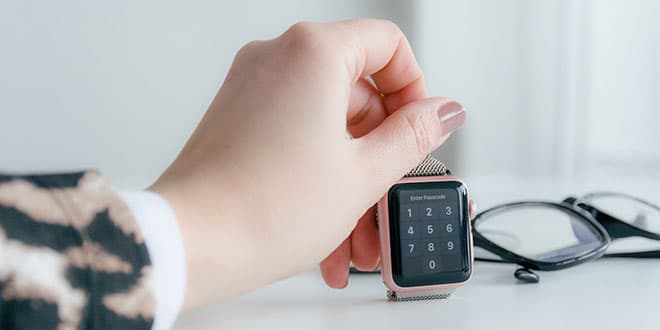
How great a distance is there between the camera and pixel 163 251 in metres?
0.38

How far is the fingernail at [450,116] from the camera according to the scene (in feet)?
1.86

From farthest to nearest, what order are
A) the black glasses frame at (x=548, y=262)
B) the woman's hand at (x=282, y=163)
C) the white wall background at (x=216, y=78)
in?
the white wall background at (x=216, y=78) → the black glasses frame at (x=548, y=262) → the woman's hand at (x=282, y=163)

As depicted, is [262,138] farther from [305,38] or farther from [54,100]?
[54,100]

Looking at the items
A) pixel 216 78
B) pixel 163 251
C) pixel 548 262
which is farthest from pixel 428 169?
pixel 216 78

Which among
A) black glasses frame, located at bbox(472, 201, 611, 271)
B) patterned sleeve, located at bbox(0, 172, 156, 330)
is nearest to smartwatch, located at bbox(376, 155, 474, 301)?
black glasses frame, located at bbox(472, 201, 611, 271)

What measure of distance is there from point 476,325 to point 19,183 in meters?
0.33

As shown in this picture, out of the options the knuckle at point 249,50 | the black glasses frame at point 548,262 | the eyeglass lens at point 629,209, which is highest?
the knuckle at point 249,50

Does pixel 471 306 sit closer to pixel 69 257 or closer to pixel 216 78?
pixel 69 257

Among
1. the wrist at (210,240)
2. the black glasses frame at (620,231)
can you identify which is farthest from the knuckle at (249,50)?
the black glasses frame at (620,231)

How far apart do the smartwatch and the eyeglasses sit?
14 centimetres

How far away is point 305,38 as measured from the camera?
0.49 meters

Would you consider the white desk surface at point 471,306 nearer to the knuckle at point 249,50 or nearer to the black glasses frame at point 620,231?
the black glasses frame at point 620,231

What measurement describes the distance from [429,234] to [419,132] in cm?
9

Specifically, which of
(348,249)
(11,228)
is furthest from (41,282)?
(348,249)
